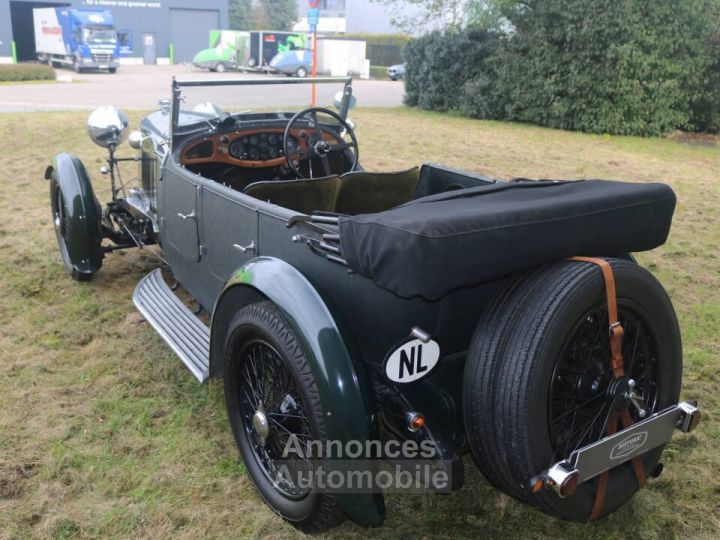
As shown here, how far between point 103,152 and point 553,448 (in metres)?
8.42

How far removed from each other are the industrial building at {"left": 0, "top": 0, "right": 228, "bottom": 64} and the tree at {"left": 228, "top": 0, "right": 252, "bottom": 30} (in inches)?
528

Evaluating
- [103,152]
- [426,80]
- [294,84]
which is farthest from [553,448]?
[426,80]

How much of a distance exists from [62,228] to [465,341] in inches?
137

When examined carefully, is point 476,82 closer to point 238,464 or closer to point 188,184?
point 188,184

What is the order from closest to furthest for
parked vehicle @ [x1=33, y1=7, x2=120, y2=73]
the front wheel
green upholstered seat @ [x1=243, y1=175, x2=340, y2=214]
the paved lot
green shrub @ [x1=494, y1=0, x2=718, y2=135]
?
1. green upholstered seat @ [x1=243, y1=175, x2=340, y2=214]
2. the paved lot
3. the front wheel
4. green shrub @ [x1=494, y1=0, x2=718, y2=135]
5. parked vehicle @ [x1=33, y1=7, x2=120, y2=73]

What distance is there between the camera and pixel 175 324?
3318 mm

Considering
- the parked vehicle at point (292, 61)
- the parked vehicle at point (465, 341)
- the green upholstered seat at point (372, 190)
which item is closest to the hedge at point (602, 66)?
the green upholstered seat at point (372, 190)

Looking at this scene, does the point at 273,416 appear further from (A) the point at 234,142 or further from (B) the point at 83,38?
(B) the point at 83,38

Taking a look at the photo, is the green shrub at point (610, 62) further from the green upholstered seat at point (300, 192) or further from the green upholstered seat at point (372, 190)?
the green upholstered seat at point (300, 192)

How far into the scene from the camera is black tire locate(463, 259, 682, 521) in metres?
1.76

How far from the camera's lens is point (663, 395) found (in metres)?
2.16

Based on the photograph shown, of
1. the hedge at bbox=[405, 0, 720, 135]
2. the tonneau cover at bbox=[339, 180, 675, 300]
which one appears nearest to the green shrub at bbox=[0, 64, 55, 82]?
the hedge at bbox=[405, 0, 720, 135]

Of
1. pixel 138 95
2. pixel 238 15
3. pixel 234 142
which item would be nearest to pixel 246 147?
pixel 234 142

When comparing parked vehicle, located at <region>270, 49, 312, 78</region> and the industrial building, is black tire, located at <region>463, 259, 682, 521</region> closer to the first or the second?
parked vehicle, located at <region>270, 49, 312, 78</region>
